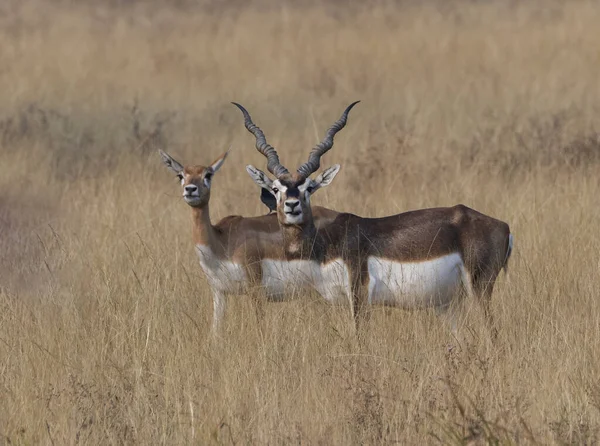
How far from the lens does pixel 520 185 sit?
1180cm

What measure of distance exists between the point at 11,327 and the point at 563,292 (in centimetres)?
363

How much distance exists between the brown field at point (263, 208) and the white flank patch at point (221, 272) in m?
0.15

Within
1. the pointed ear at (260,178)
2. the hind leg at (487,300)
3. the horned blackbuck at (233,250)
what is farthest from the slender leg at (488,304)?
the pointed ear at (260,178)

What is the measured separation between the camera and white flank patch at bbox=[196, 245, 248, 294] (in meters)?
8.00

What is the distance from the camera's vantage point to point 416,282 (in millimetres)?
7559

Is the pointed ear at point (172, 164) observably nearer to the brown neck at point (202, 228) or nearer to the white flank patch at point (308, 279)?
the brown neck at point (202, 228)

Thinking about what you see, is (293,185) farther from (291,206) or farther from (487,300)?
(487,300)

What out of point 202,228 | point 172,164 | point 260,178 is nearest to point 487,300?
point 260,178

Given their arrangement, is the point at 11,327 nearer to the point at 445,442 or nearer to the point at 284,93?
the point at 445,442

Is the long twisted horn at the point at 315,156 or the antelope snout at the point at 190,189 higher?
the long twisted horn at the point at 315,156

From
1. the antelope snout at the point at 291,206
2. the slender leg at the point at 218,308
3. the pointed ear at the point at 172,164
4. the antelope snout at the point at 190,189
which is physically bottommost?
the slender leg at the point at 218,308

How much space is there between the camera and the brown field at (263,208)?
580cm

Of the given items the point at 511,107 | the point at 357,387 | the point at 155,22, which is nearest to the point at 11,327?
the point at 357,387

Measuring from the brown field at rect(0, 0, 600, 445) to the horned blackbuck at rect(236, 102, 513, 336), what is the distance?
19 centimetres
